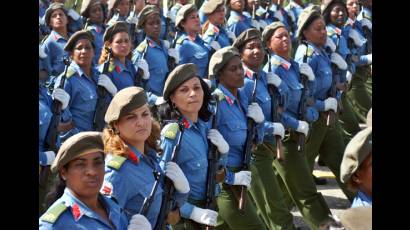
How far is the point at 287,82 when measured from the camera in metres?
6.74

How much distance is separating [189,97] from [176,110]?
0.14m

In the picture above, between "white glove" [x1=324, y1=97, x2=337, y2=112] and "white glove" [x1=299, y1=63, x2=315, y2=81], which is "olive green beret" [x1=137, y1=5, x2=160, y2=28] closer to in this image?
"white glove" [x1=299, y1=63, x2=315, y2=81]

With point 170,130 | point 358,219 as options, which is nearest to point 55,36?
point 170,130

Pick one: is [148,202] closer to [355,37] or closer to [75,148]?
[75,148]

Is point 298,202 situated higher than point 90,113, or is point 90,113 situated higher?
point 90,113

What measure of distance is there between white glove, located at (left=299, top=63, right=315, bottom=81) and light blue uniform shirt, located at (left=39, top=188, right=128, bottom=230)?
3.74 meters

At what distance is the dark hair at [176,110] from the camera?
478cm

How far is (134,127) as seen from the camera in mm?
4070

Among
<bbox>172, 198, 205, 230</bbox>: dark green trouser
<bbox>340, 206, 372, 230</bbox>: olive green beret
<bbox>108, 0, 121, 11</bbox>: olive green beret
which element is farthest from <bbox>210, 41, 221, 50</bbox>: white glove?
<bbox>340, 206, 372, 230</bbox>: olive green beret

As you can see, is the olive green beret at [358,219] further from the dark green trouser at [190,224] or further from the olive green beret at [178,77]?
the olive green beret at [178,77]

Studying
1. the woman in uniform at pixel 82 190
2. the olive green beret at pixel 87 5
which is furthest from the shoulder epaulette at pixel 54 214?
the olive green beret at pixel 87 5
